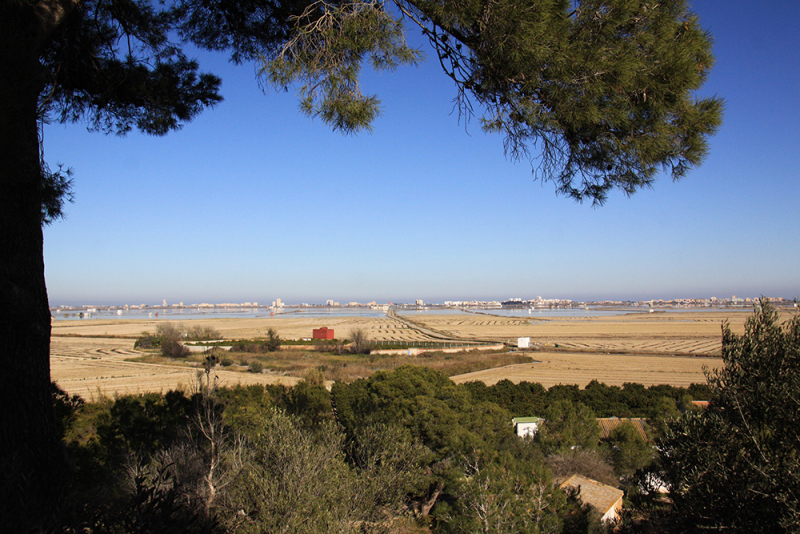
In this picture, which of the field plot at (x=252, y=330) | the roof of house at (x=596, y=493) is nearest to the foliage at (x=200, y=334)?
the field plot at (x=252, y=330)

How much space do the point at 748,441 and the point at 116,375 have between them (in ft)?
97.2

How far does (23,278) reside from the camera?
7.84 feet

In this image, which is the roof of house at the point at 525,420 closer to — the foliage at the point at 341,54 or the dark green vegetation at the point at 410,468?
the dark green vegetation at the point at 410,468

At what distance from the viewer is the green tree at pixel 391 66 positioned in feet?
7.76

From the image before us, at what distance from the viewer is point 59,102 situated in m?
4.69

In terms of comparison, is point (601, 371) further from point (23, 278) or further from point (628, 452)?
point (23, 278)

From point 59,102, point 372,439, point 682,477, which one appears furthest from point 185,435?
point 682,477

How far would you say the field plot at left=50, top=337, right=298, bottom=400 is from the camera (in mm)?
21188

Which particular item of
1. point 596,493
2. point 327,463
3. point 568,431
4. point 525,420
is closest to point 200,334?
point 525,420

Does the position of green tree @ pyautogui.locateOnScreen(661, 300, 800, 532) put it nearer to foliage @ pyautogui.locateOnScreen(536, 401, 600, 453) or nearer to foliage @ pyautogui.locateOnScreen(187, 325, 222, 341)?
foliage @ pyautogui.locateOnScreen(536, 401, 600, 453)

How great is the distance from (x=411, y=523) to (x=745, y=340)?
21.8 ft

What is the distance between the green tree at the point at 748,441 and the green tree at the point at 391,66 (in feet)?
9.78

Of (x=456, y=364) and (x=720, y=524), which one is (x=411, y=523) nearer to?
(x=720, y=524)

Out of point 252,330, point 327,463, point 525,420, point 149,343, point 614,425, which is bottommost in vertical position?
point 252,330
